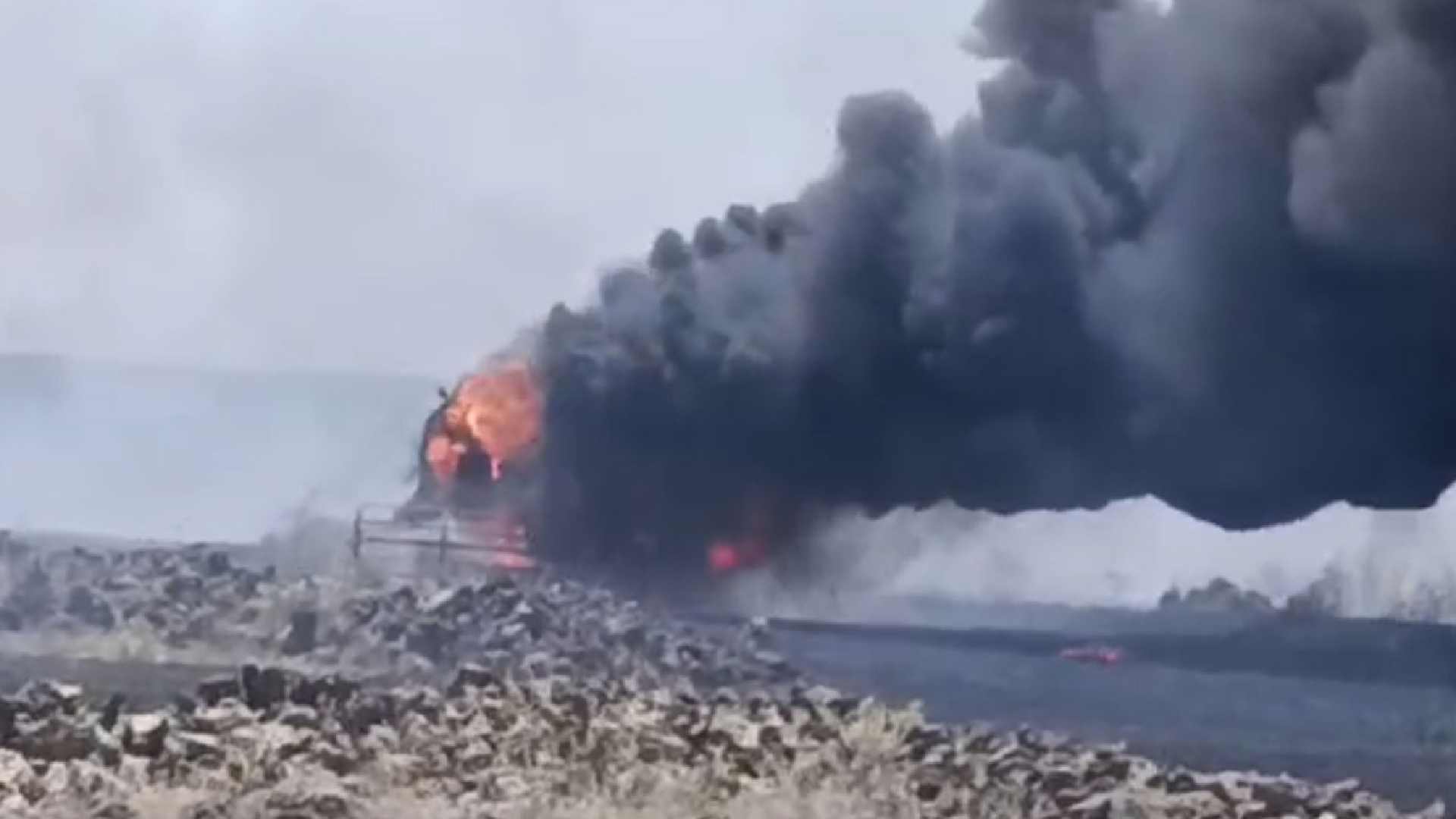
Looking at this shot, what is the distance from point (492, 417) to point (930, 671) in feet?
51.8

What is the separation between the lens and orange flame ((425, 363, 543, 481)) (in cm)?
5878

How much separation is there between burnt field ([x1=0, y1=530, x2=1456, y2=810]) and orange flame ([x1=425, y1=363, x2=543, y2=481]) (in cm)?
491

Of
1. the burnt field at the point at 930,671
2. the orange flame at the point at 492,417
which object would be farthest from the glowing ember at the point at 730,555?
the orange flame at the point at 492,417

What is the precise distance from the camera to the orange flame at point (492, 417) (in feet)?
193

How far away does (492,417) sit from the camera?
6003cm

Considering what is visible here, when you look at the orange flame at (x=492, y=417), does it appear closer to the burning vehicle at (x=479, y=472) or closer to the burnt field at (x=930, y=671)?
the burning vehicle at (x=479, y=472)

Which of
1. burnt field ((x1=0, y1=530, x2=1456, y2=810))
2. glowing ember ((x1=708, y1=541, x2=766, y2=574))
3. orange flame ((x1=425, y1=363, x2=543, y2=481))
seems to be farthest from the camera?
orange flame ((x1=425, y1=363, x2=543, y2=481))

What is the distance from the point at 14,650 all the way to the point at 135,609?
4.25 meters

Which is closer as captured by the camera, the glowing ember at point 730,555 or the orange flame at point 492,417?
the glowing ember at point 730,555

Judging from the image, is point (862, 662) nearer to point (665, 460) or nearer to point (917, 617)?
point (665, 460)

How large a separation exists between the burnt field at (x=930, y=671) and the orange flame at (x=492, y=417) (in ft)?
16.1

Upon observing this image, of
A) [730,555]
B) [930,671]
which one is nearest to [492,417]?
[730,555]

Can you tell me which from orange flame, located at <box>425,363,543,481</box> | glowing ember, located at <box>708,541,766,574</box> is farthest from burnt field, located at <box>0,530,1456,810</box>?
orange flame, located at <box>425,363,543,481</box>

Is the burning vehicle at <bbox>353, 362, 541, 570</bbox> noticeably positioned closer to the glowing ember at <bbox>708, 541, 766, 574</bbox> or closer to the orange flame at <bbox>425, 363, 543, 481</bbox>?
the orange flame at <bbox>425, 363, 543, 481</bbox>
